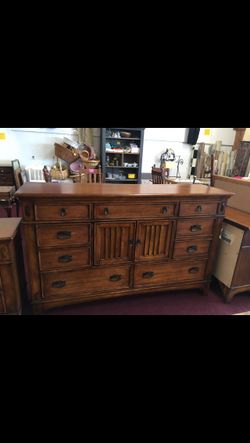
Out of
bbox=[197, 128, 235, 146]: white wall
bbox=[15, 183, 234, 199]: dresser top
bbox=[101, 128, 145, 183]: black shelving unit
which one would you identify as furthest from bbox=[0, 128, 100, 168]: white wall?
bbox=[15, 183, 234, 199]: dresser top

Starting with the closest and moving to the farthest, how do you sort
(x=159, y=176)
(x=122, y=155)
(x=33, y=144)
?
(x=159, y=176) → (x=33, y=144) → (x=122, y=155)

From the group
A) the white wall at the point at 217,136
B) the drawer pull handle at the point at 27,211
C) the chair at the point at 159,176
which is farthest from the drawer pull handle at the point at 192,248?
the white wall at the point at 217,136

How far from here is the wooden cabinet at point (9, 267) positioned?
1.41m

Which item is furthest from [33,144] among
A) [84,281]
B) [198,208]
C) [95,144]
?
[198,208]

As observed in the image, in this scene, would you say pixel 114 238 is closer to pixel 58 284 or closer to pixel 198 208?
pixel 58 284

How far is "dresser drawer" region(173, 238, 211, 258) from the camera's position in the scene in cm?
176

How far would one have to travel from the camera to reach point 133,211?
157 cm

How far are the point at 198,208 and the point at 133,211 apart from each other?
1.61 ft

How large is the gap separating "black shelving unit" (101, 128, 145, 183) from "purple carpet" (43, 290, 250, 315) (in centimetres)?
307

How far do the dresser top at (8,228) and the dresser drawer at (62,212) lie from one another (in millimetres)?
204

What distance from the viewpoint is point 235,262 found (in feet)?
5.93
